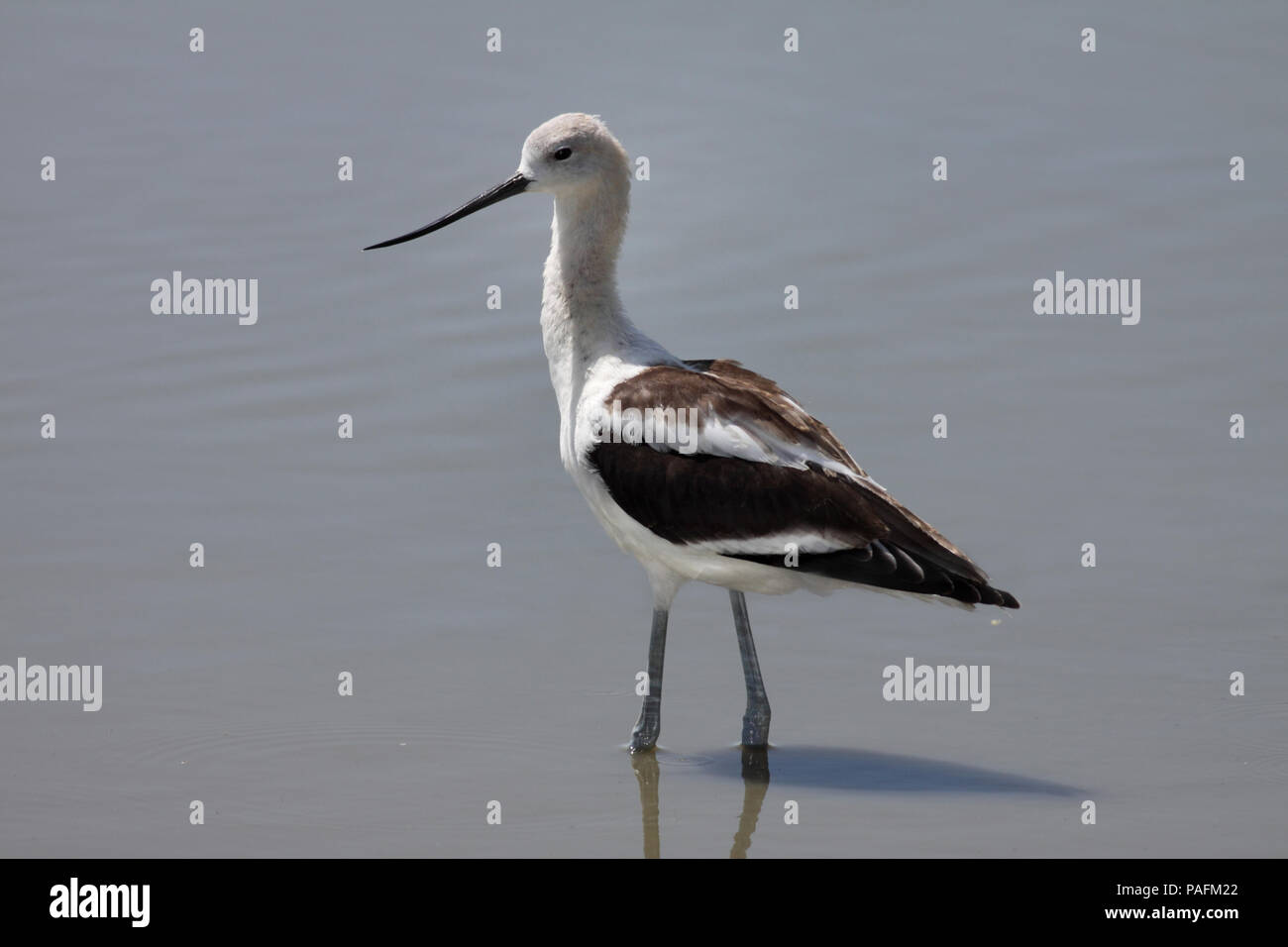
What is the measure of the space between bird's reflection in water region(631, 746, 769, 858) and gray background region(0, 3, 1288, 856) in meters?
0.05

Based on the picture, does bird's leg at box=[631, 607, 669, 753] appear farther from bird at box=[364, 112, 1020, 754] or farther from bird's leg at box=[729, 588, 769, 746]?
bird's leg at box=[729, 588, 769, 746]

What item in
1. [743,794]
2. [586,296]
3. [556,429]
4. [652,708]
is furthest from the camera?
[556,429]

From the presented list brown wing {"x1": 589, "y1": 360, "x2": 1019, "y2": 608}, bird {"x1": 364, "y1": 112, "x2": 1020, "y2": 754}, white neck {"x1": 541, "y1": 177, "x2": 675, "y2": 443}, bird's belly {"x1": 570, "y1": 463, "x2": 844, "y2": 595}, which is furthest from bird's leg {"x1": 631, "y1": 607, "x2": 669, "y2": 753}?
white neck {"x1": 541, "y1": 177, "x2": 675, "y2": 443}

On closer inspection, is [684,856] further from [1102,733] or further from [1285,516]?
[1285,516]

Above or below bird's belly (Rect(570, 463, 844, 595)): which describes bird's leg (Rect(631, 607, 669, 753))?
below

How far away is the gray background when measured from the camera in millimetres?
8039

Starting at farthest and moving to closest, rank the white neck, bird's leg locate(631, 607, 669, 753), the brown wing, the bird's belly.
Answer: the white neck < bird's leg locate(631, 607, 669, 753) < the bird's belly < the brown wing

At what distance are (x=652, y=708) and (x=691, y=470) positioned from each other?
98 centimetres

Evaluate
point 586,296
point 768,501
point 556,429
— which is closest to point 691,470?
point 768,501

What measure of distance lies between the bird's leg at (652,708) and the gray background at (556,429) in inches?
4.9

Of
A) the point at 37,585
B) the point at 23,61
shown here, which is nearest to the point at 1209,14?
the point at 23,61

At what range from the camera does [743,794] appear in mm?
8062

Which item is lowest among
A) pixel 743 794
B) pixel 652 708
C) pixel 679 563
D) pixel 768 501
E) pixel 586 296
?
pixel 743 794

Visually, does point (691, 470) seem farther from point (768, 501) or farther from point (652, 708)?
point (652, 708)
